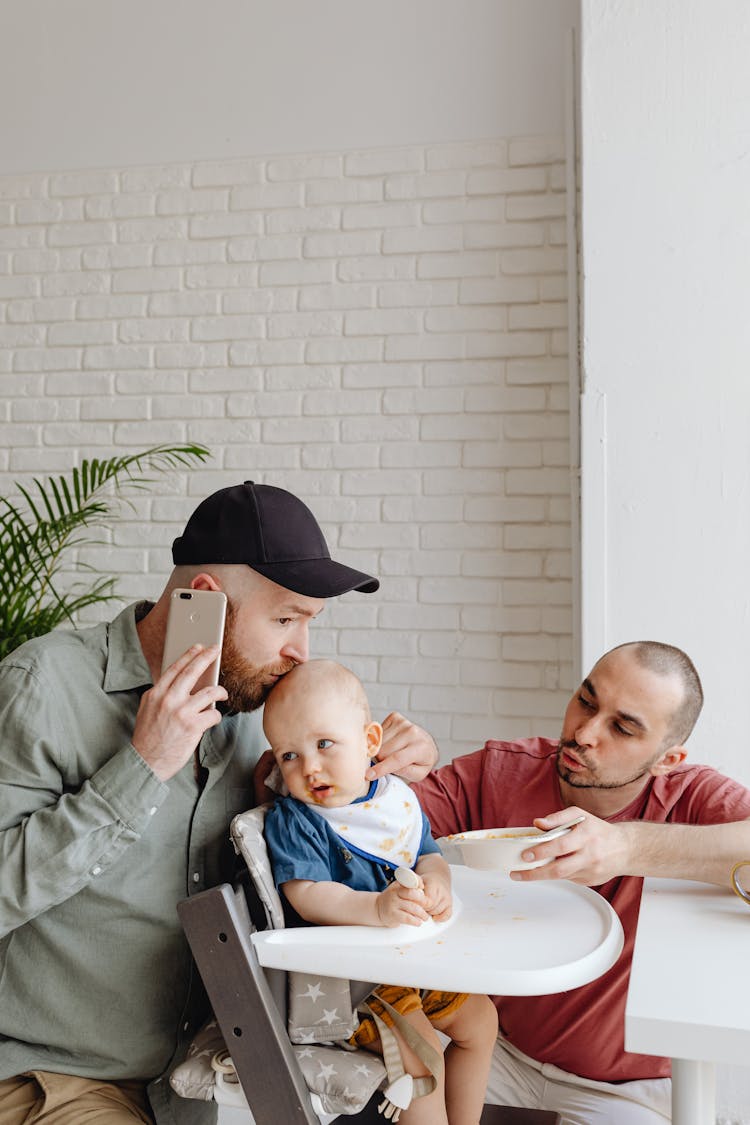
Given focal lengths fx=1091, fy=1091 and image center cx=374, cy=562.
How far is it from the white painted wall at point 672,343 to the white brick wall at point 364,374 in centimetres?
59

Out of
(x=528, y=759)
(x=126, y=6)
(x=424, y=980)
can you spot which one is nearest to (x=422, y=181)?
(x=126, y=6)

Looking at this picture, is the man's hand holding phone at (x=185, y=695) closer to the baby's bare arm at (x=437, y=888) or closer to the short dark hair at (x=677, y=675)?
the baby's bare arm at (x=437, y=888)

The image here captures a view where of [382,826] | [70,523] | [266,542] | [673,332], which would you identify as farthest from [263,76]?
[382,826]

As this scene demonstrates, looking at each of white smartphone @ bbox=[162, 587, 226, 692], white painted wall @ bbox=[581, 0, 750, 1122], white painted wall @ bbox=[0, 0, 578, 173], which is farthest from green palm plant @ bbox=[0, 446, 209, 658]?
white smartphone @ bbox=[162, 587, 226, 692]

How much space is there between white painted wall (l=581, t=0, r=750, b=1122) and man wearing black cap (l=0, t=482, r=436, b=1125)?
1366mm

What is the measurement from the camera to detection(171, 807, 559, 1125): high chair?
4.59 feet

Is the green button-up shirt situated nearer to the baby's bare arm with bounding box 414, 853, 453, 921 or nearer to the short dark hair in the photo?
the baby's bare arm with bounding box 414, 853, 453, 921

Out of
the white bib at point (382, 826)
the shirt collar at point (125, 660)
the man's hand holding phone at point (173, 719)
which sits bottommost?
the white bib at point (382, 826)

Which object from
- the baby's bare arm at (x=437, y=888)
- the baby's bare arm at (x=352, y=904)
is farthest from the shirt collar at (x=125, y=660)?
the baby's bare arm at (x=437, y=888)

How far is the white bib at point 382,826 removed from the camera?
5.45 feet

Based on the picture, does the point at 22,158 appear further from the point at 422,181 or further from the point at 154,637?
the point at 154,637

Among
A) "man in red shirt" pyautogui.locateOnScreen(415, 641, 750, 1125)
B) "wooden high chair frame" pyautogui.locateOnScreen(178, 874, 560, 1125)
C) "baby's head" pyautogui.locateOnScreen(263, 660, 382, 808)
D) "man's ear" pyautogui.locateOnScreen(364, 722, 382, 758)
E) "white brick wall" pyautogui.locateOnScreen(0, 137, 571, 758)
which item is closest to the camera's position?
"wooden high chair frame" pyautogui.locateOnScreen(178, 874, 560, 1125)

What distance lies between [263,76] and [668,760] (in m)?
2.96

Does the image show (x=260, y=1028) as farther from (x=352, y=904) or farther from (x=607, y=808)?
(x=607, y=808)
